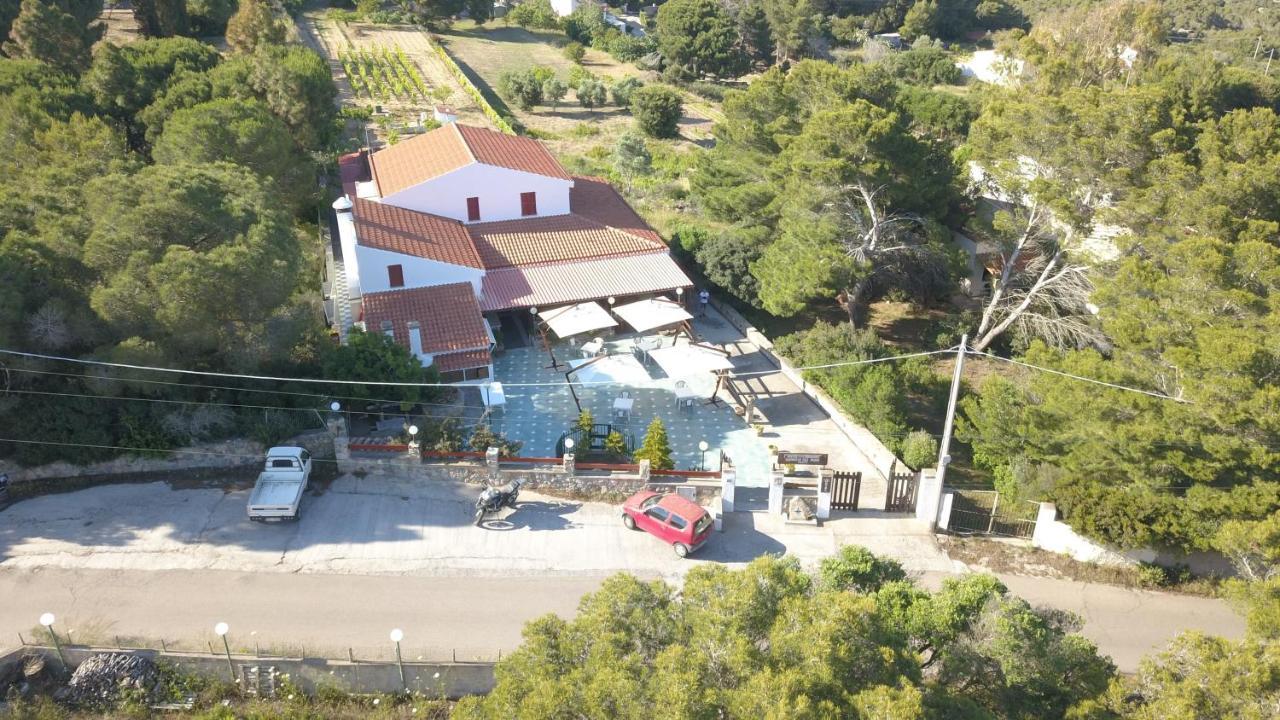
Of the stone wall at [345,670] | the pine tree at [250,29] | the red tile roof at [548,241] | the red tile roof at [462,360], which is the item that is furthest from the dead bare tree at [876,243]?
the pine tree at [250,29]

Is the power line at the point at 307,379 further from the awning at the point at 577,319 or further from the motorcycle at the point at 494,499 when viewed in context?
the motorcycle at the point at 494,499

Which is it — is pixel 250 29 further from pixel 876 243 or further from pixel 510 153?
pixel 876 243

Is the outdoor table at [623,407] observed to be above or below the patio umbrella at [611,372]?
below

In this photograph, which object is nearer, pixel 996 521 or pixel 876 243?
pixel 996 521

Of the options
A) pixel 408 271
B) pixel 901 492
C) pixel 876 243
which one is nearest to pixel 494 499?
pixel 901 492

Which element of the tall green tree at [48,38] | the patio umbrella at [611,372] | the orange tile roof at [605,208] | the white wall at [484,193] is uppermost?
the tall green tree at [48,38]

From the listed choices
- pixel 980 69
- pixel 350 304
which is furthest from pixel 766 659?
pixel 980 69

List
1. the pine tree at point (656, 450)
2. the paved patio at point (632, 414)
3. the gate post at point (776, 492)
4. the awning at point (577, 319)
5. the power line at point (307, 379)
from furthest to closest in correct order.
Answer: the awning at point (577, 319) < the paved patio at point (632, 414) < the pine tree at point (656, 450) < the gate post at point (776, 492) < the power line at point (307, 379)
